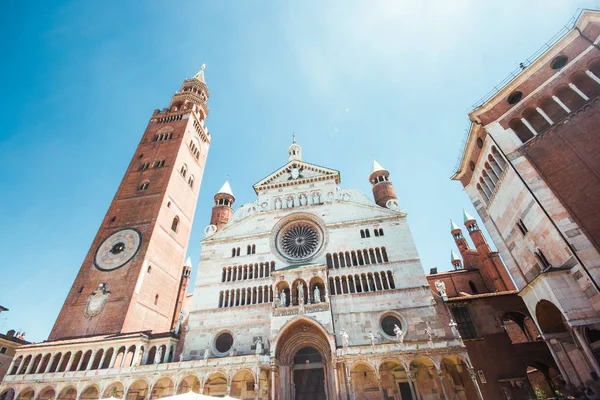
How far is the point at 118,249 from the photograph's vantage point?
1166 inches

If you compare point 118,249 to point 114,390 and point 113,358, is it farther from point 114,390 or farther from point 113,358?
point 114,390

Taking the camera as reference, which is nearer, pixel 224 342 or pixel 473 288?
pixel 224 342

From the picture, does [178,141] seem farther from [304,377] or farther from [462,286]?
[462,286]

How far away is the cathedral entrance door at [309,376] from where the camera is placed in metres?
22.0

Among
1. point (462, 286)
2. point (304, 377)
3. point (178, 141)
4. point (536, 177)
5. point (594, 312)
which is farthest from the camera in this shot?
point (178, 141)

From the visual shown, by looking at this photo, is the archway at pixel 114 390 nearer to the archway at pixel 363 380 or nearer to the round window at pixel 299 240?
the round window at pixel 299 240

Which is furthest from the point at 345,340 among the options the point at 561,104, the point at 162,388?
the point at 561,104

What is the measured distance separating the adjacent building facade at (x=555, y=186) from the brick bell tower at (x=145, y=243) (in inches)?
1150

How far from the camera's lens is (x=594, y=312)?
1477cm

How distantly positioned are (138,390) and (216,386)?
239 inches

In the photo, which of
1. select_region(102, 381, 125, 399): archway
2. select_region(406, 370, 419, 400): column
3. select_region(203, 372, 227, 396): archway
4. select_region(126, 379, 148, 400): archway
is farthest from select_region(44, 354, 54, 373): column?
select_region(406, 370, 419, 400): column

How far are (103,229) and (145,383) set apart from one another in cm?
1624

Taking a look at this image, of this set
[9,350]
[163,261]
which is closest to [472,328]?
[163,261]

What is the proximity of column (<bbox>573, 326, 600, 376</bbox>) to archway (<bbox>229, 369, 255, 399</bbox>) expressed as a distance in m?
19.6
